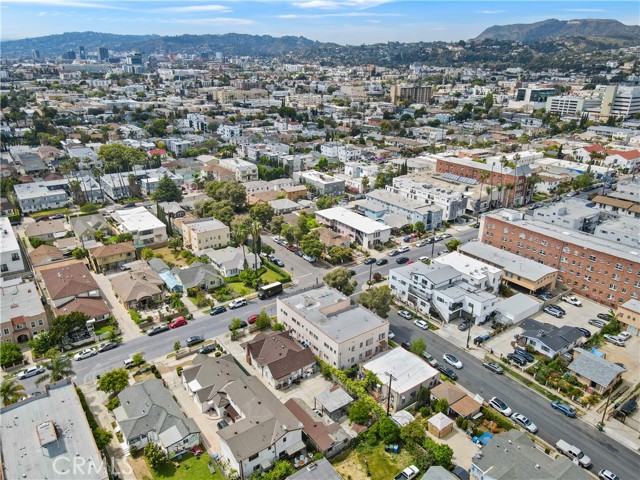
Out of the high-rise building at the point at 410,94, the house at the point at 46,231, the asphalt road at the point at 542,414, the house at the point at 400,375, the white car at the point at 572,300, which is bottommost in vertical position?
the asphalt road at the point at 542,414

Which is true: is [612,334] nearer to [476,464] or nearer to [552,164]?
[476,464]

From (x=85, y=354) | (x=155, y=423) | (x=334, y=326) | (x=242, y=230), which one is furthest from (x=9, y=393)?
(x=242, y=230)

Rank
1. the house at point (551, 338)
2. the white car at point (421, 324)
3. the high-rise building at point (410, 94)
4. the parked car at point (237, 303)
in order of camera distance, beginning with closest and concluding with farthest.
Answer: the house at point (551, 338) < the white car at point (421, 324) < the parked car at point (237, 303) < the high-rise building at point (410, 94)

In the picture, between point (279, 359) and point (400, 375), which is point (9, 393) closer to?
point (279, 359)

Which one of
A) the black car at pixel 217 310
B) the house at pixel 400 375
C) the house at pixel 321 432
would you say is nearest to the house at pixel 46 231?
the black car at pixel 217 310

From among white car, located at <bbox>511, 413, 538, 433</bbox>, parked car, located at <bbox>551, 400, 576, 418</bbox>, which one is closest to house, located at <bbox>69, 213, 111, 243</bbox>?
white car, located at <bbox>511, 413, 538, 433</bbox>

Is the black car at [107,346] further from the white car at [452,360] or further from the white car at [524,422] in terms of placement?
the white car at [524,422]

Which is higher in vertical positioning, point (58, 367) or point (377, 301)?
point (377, 301)
